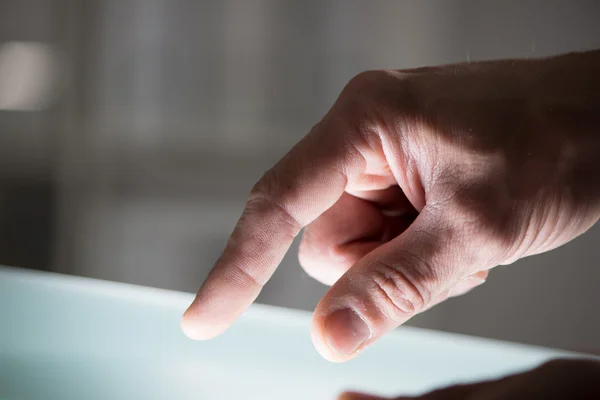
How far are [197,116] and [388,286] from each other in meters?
1.00

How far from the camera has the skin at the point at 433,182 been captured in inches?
19.9

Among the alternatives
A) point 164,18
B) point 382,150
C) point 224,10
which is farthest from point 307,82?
point 382,150

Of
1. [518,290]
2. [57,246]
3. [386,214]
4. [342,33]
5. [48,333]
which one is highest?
[342,33]

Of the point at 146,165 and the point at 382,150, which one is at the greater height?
the point at 382,150

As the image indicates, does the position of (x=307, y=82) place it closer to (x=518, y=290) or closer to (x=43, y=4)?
(x=518, y=290)

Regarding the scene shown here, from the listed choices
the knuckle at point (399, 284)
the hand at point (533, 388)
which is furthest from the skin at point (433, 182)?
the hand at point (533, 388)

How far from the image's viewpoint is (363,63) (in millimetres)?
1207

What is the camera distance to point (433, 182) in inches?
21.8

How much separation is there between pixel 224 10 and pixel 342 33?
13.4 inches

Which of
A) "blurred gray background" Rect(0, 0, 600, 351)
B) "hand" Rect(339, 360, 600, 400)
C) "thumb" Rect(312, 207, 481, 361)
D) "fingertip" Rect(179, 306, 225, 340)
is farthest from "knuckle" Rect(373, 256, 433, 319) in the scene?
"blurred gray background" Rect(0, 0, 600, 351)

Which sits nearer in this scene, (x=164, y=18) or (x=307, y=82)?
(x=307, y=82)

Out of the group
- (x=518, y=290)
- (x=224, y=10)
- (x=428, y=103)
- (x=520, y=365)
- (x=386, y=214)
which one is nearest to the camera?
(x=428, y=103)

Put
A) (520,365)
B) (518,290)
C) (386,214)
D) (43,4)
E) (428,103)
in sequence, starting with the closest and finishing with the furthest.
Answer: (428,103), (520,365), (386,214), (518,290), (43,4)

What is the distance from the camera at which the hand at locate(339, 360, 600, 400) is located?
1.73ft
